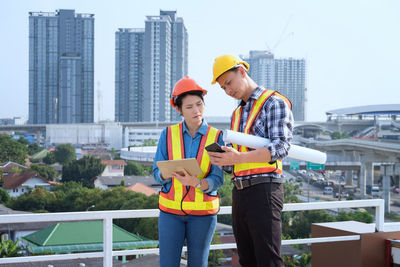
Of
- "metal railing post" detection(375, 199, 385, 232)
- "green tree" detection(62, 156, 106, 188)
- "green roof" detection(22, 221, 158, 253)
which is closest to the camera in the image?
"metal railing post" detection(375, 199, 385, 232)

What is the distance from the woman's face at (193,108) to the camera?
1520 mm

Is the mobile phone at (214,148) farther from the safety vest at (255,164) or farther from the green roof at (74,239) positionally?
the green roof at (74,239)

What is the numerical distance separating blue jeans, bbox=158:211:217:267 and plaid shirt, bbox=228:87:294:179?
24cm

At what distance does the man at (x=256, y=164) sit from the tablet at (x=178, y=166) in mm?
96

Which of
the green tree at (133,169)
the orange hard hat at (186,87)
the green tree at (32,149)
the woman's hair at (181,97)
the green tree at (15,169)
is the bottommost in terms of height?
the green tree at (133,169)

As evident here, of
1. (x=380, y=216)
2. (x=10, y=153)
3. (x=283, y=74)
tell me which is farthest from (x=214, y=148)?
(x=283, y=74)

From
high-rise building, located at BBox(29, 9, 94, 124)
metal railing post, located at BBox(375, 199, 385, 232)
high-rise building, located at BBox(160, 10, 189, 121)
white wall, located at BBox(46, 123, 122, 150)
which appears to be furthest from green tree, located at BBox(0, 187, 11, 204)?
high-rise building, located at BBox(160, 10, 189, 121)

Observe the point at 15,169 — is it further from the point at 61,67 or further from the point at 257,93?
the point at 257,93

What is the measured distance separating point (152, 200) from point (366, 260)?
64.2ft

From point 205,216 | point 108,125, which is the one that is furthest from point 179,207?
point 108,125

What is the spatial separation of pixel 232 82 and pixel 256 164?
0.88 feet

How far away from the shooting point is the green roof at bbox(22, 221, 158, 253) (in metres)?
13.1

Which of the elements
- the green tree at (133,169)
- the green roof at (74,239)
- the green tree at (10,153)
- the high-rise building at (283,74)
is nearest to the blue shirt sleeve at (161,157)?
the green roof at (74,239)

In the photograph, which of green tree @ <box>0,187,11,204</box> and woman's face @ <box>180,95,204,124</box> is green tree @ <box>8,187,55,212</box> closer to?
green tree @ <box>0,187,11,204</box>
